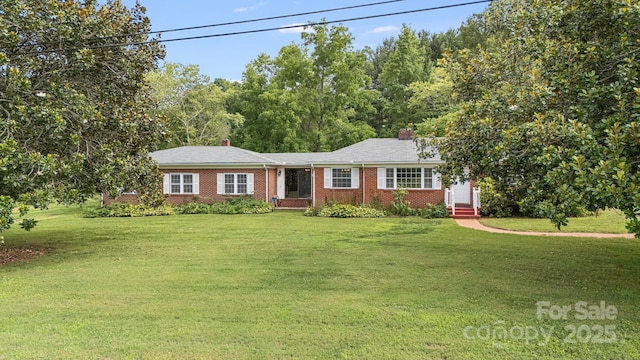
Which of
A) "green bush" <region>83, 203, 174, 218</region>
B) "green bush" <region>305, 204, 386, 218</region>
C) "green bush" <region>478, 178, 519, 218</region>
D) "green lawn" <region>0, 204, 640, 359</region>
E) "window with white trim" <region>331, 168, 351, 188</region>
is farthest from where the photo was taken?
"window with white trim" <region>331, 168, 351, 188</region>

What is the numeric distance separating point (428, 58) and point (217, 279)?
119 ft

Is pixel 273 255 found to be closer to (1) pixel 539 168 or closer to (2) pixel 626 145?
(1) pixel 539 168

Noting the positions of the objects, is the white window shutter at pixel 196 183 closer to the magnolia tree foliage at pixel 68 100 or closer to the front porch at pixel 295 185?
the front porch at pixel 295 185

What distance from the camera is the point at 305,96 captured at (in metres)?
33.2

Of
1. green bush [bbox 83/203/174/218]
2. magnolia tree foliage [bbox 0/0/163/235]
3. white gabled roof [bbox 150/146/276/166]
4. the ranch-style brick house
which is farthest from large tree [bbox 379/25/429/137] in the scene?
magnolia tree foliage [bbox 0/0/163/235]

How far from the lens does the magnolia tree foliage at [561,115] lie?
5.13 metres

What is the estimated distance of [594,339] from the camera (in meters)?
4.66

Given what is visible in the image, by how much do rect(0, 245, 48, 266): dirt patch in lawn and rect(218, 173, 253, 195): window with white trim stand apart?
1132 cm

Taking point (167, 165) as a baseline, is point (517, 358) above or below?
below

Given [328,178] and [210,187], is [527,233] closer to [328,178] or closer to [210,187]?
[328,178]

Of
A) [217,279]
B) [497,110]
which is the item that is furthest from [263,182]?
[497,110]

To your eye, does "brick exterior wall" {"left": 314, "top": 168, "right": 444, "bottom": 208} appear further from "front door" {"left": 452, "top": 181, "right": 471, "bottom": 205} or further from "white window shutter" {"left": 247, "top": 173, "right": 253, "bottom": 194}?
"white window shutter" {"left": 247, "top": 173, "right": 253, "bottom": 194}

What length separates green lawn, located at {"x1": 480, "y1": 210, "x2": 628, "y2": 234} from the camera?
44.5 ft

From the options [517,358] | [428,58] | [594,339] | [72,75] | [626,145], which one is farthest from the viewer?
[428,58]
